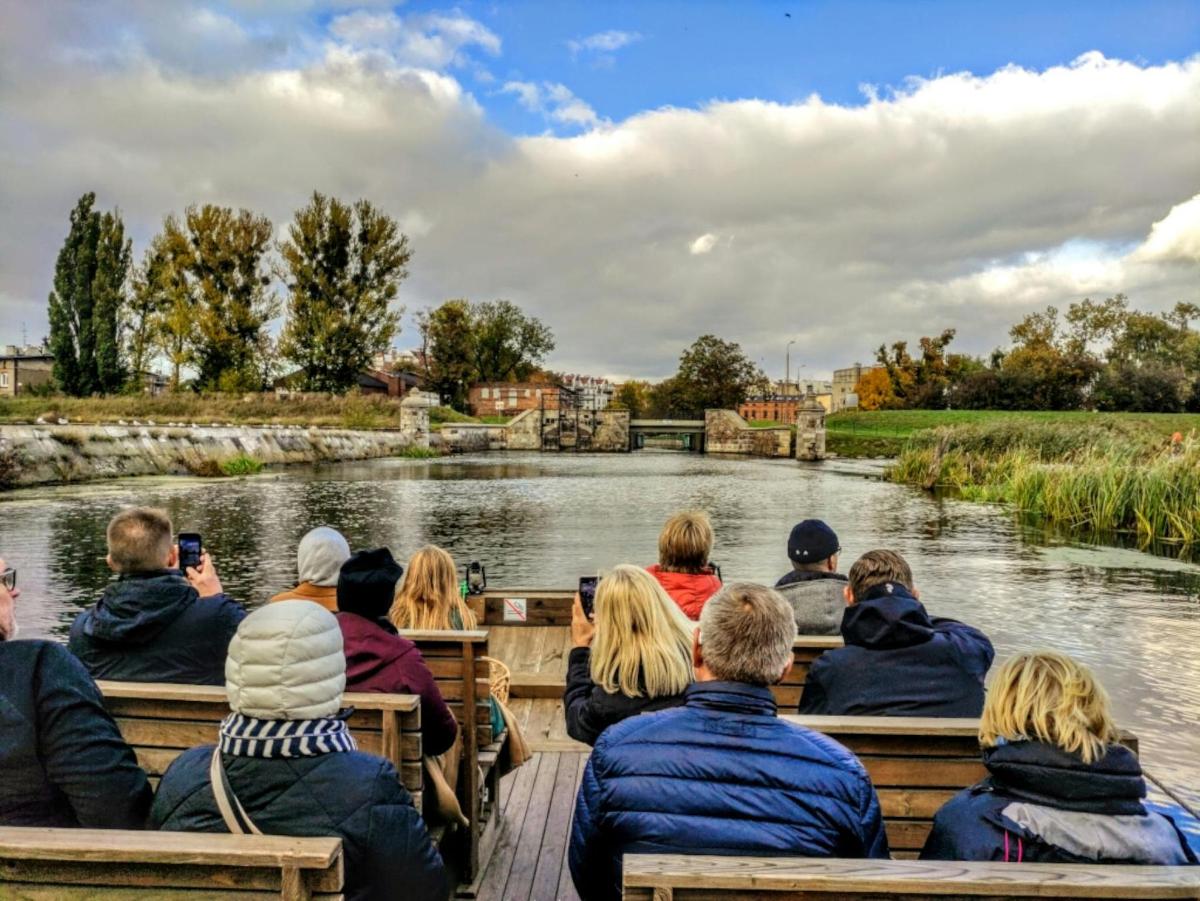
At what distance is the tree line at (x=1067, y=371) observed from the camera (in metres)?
54.7

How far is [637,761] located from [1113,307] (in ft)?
275

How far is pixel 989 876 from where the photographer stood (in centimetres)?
150

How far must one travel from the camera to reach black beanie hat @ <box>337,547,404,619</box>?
275 centimetres

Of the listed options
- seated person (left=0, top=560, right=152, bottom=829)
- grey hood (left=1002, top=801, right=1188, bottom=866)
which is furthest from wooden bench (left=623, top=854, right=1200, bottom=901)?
seated person (left=0, top=560, right=152, bottom=829)

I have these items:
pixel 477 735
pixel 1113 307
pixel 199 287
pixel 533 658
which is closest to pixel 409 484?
pixel 533 658

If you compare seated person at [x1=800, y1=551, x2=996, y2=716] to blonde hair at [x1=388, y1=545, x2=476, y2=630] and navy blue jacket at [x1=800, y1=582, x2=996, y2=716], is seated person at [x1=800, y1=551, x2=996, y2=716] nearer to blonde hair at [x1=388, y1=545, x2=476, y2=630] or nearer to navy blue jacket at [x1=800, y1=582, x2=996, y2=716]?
navy blue jacket at [x1=800, y1=582, x2=996, y2=716]

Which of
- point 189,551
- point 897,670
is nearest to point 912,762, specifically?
point 897,670

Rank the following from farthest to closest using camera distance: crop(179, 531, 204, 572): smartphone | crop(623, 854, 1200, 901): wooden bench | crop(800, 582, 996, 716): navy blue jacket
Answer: crop(179, 531, 204, 572): smartphone → crop(800, 582, 996, 716): navy blue jacket → crop(623, 854, 1200, 901): wooden bench

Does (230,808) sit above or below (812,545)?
below

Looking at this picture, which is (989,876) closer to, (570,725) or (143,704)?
(570,725)

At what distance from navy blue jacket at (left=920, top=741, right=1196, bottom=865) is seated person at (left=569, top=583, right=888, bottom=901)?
0.27m

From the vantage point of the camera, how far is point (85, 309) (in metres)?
43.5

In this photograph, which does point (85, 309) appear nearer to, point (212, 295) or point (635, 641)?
point (212, 295)

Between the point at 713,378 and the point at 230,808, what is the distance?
74.0 metres
